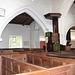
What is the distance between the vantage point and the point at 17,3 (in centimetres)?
801

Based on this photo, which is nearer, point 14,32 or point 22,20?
point 22,20

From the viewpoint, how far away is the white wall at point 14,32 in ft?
38.4

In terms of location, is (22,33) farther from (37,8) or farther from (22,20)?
(37,8)

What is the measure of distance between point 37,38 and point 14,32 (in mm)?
2304

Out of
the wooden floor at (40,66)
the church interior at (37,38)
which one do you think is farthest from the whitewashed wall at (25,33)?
the wooden floor at (40,66)

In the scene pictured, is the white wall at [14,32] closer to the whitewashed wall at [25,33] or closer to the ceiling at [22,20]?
the whitewashed wall at [25,33]

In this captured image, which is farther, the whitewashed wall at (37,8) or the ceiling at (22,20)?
the ceiling at (22,20)

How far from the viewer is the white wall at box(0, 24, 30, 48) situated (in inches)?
461

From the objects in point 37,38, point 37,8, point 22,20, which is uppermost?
point 37,8

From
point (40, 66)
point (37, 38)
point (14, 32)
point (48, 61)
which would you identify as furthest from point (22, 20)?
point (40, 66)

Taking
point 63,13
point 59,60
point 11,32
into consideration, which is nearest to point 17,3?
point 63,13

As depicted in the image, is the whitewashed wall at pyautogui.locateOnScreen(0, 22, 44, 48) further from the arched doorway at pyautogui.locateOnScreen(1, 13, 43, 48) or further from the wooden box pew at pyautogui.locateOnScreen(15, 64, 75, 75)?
the wooden box pew at pyautogui.locateOnScreen(15, 64, 75, 75)

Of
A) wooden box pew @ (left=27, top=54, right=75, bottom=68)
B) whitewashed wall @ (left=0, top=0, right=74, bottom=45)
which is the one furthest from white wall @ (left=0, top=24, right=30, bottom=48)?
wooden box pew @ (left=27, top=54, right=75, bottom=68)

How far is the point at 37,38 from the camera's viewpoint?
12.5 meters
